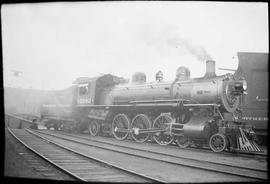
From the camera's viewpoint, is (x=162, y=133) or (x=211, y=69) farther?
(x=162, y=133)

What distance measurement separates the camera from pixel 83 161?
7605 millimetres

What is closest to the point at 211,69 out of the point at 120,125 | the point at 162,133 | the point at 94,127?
the point at 162,133

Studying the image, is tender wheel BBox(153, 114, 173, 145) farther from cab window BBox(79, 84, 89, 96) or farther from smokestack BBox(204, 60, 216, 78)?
cab window BBox(79, 84, 89, 96)

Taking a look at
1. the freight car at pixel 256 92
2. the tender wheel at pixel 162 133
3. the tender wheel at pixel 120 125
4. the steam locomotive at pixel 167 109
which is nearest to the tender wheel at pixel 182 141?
the steam locomotive at pixel 167 109

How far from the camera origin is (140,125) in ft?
43.3

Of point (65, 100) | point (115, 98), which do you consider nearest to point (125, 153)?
point (115, 98)

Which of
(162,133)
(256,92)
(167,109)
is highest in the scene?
(256,92)

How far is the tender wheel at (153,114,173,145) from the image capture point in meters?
11.9

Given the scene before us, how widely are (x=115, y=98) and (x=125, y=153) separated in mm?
6373

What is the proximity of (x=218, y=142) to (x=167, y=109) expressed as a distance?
2980 mm

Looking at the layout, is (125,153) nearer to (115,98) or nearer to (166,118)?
(166,118)

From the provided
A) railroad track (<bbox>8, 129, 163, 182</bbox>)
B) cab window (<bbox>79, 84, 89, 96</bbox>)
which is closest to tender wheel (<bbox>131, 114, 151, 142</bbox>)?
railroad track (<bbox>8, 129, 163, 182</bbox>)

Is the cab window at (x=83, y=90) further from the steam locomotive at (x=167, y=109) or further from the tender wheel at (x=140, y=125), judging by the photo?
the tender wheel at (x=140, y=125)

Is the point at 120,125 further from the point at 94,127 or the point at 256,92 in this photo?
the point at 256,92
